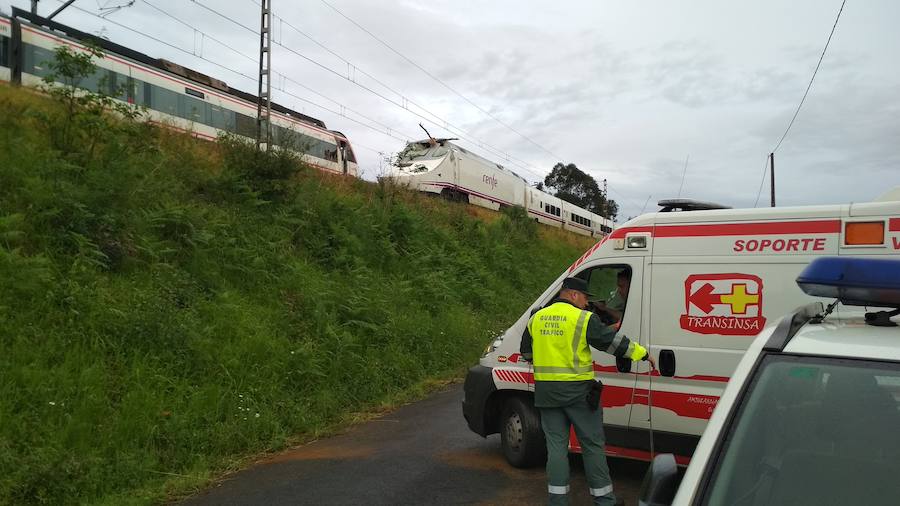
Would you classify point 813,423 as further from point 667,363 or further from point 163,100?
point 163,100

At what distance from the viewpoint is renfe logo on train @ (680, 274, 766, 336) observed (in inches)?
216

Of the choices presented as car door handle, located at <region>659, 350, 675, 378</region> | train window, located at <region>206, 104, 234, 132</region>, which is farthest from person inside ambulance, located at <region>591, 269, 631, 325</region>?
train window, located at <region>206, 104, 234, 132</region>

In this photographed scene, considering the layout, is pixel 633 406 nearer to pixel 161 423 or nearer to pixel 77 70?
pixel 161 423

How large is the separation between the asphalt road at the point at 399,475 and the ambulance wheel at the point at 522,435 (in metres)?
0.12

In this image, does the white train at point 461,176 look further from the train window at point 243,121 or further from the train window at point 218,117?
the train window at point 218,117

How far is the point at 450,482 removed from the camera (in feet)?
20.2

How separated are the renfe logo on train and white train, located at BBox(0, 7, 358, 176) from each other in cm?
1001

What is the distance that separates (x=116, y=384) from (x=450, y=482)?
3584mm

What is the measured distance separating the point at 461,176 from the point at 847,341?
27426mm

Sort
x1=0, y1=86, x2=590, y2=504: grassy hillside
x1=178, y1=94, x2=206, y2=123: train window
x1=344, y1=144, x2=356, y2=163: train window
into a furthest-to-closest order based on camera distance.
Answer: x1=344, y1=144, x2=356, y2=163: train window < x1=178, y1=94, x2=206, y2=123: train window < x1=0, y1=86, x2=590, y2=504: grassy hillside

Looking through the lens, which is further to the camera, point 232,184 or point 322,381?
point 232,184

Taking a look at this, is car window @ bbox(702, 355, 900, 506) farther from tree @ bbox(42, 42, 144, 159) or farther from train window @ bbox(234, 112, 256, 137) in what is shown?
train window @ bbox(234, 112, 256, 137)

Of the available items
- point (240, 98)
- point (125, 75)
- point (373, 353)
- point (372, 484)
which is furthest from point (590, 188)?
point (372, 484)

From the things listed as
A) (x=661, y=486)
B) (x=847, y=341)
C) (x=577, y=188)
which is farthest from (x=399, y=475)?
(x=577, y=188)
